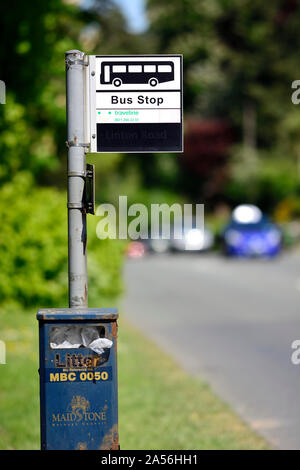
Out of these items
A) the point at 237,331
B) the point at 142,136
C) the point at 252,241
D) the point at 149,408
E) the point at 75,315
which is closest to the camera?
the point at 75,315

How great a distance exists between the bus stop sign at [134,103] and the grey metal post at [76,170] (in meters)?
0.09

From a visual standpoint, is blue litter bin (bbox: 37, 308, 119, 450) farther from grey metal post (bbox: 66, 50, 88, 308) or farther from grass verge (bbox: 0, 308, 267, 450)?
grass verge (bbox: 0, 308, 267, 450)

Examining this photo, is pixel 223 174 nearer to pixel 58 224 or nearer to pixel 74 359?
pixel 58 224

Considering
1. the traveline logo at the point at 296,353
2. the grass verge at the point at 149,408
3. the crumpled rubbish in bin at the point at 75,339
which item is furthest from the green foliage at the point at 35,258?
the crumpled rubbish in bin at the point at 75,339

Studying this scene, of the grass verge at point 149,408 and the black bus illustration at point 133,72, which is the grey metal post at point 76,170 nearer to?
the black bus illustration at point 133,72

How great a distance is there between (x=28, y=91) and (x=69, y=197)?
9.41 meters

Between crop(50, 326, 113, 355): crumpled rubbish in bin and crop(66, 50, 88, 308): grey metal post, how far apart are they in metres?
0.28

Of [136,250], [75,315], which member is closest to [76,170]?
[75,315]

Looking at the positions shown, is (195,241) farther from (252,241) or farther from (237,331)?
(237,331)

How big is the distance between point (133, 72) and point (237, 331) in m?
7.24

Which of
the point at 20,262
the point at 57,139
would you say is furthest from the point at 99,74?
the point at 57,139

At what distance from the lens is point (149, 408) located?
6.69 m

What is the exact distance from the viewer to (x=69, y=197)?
4.27 m

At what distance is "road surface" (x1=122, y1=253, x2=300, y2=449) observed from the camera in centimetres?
696
